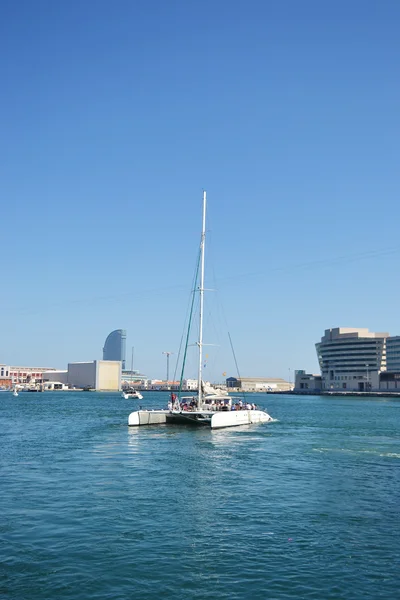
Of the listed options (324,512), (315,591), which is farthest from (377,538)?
(315,591)

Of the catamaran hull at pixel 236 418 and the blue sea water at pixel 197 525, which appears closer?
the blue sea water at pixel 197 525

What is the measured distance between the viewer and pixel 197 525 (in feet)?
68.3

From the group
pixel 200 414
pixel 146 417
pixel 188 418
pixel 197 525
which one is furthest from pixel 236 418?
pixel 197 525

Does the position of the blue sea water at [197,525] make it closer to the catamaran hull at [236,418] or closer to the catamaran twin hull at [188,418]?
the catamaran hull at [236,418]

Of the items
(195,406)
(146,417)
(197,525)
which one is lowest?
(146,417)

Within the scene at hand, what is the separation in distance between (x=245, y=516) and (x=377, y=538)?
5052 millimetres

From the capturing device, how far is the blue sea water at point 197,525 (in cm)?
1494

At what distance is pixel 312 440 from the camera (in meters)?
52.3

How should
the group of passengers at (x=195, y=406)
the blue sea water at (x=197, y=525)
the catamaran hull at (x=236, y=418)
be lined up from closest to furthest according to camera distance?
1. the blue sea water at (x=197, y=525)
2. the catamaran hull at (x=236, y=418)
3. the group of passengers at (x=195, y=406)

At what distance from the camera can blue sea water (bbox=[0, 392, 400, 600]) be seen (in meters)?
14.9

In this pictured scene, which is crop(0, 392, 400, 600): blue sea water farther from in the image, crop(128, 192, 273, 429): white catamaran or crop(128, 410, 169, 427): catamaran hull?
crop(128, 410, 169, 427): catamaran hull

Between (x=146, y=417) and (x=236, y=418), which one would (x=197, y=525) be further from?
(x=236, y=418)

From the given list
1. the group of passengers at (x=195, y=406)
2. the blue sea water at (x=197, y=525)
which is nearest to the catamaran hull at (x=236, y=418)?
the group of passengers at (x=195, y=406)

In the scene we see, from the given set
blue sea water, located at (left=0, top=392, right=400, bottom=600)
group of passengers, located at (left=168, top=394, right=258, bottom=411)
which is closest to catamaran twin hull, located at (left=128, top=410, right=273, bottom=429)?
group of passengers, located at (left=168, top=394, right=258, bottom=411)
